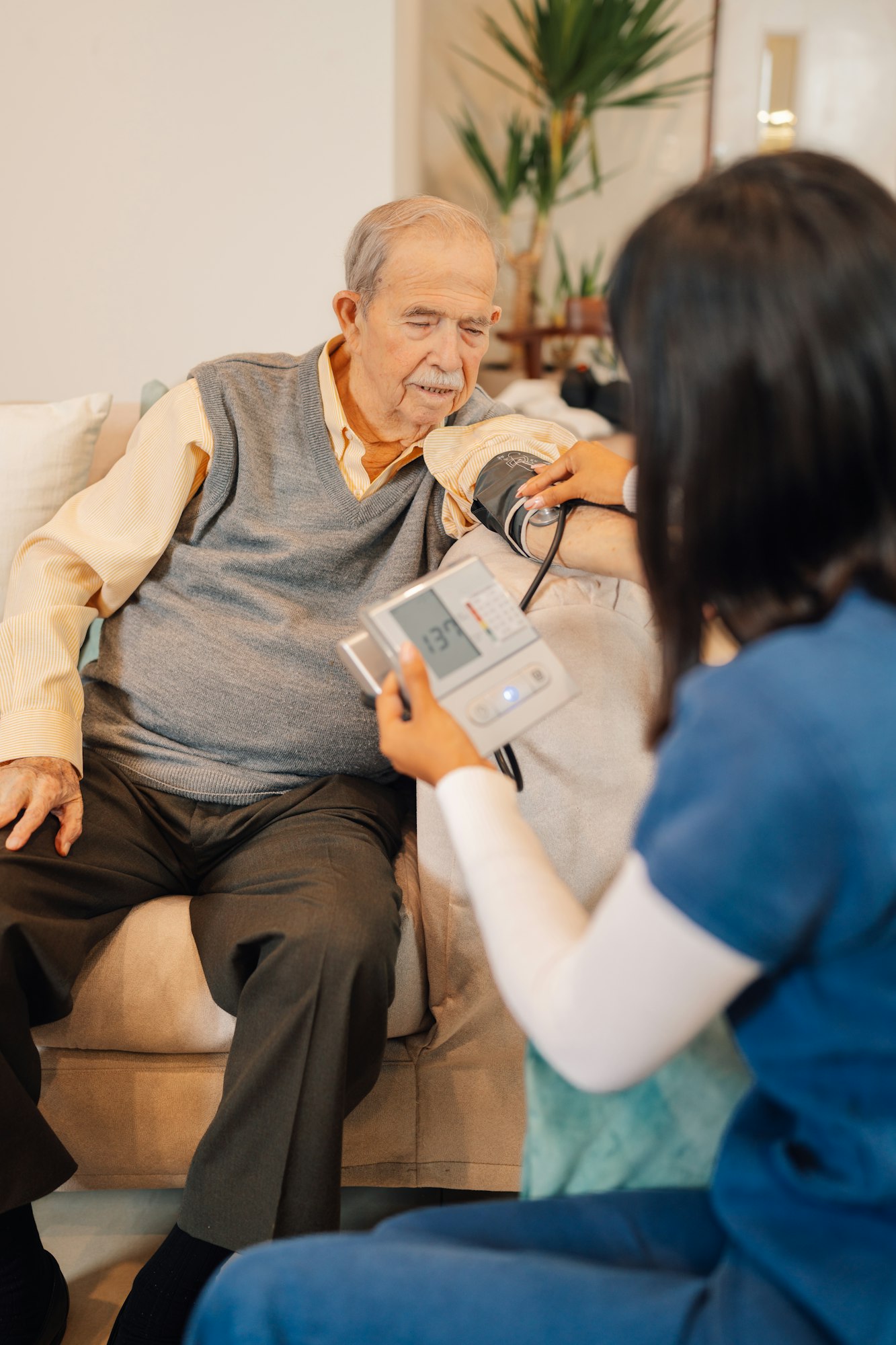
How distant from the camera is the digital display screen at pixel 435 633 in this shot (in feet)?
3.03

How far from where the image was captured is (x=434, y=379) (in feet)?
4.84

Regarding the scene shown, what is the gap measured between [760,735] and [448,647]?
450mm

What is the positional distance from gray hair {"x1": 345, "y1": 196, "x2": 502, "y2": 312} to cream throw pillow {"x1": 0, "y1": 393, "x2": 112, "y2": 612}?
0.48 m

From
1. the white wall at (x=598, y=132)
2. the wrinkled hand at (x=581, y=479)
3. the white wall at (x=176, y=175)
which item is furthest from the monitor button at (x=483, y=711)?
the white wall at (x=598, y=132)

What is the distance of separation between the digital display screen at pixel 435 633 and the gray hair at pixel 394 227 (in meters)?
0.72

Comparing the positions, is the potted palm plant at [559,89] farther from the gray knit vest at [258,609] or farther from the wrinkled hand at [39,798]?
the wrinkled hand at [39,798]

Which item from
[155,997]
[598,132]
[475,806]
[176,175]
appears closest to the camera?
[475,806]

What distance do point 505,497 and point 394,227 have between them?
44 centimetres

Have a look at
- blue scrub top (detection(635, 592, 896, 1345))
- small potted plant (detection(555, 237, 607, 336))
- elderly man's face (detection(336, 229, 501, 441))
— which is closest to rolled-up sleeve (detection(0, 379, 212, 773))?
elderly man's face (detection(336, 229, 501, 441))

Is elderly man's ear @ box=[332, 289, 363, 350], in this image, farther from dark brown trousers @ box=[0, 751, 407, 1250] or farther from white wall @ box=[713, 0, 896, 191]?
white wall @ box=[713, 0, 896, 191]

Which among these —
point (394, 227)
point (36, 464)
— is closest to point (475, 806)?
point (394, 227)

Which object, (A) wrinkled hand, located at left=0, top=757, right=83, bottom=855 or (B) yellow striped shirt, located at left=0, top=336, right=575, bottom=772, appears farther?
(B) yellow striped shirt, located at left=0, top=336, right=575, bottom=772

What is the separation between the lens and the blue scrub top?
1.66 ft

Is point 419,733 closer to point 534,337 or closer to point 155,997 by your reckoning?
point 155,997
